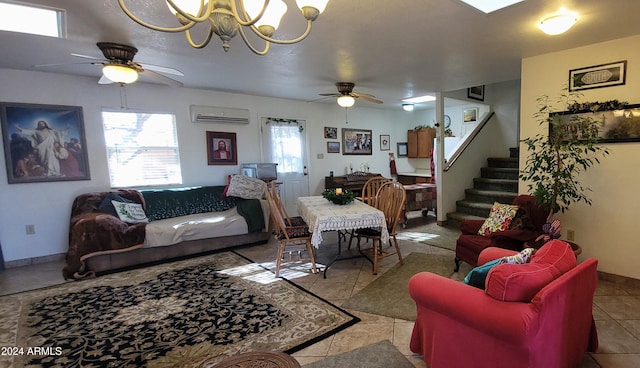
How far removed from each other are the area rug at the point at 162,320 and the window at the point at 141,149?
169 cm

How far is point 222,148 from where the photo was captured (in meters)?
5.05

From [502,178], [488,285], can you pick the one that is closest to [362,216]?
[488,285]

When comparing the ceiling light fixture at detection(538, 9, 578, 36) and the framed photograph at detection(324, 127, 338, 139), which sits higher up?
the ceiling light fixture at detection(538, 9, 578, 36)

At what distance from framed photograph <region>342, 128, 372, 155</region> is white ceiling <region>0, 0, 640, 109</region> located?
2.34 metres

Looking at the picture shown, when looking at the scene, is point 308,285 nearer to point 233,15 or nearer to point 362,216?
point 362,216

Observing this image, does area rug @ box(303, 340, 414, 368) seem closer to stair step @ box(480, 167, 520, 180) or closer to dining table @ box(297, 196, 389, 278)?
dining table @ box(297, 196, 389, 278)

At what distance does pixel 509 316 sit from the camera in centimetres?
127

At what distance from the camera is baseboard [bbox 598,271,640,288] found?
2797 millimetres

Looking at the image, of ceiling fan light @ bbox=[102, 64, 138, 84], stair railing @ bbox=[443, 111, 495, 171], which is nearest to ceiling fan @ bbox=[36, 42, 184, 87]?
ceiling fan light @ bbox=[102, 64, 138, 84]

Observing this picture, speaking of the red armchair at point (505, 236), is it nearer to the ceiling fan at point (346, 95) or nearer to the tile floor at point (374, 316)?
the tile floor at point (374, 316)

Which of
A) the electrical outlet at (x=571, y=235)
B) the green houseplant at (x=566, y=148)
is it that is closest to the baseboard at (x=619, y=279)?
the electrical outlet at (x=571, y=235)

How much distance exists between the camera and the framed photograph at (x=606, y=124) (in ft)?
8.95

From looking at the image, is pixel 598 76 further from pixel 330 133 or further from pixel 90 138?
pixel 90 138

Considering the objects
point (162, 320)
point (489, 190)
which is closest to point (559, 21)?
point (489, 190)
